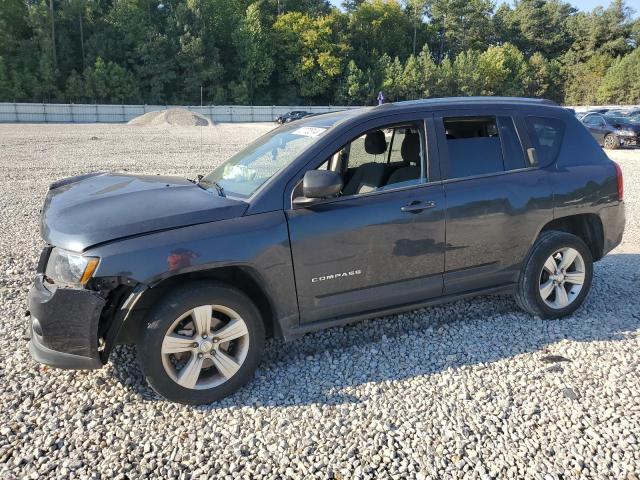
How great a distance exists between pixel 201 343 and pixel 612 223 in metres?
3.83

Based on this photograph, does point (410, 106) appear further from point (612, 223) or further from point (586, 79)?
point (586, 79)

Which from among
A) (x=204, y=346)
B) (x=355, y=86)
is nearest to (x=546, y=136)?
(x=204, y=346)

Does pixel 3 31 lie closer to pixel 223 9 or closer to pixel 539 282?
pixel 223 9

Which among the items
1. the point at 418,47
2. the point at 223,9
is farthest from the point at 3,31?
the point at 418,47

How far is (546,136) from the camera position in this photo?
446 centimetres

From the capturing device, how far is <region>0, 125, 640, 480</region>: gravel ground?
108 inches

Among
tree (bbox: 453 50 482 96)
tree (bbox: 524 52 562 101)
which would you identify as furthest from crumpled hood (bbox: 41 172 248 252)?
tree (bbox: 524 52 562 101)

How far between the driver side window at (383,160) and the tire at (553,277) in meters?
1.29

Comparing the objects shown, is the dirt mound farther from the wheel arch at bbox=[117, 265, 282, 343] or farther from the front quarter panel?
the front quarter panel

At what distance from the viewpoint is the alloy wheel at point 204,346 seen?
10.5 feet

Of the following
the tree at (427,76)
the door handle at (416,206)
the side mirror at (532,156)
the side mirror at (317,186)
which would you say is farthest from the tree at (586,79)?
the side mirror at (317,186)

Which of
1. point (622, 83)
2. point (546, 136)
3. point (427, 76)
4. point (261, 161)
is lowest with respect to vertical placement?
point (261, 161)

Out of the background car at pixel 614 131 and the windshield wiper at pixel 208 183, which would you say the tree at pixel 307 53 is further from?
the windshield wiper at pixel 208 183

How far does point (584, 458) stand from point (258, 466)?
178 cm
